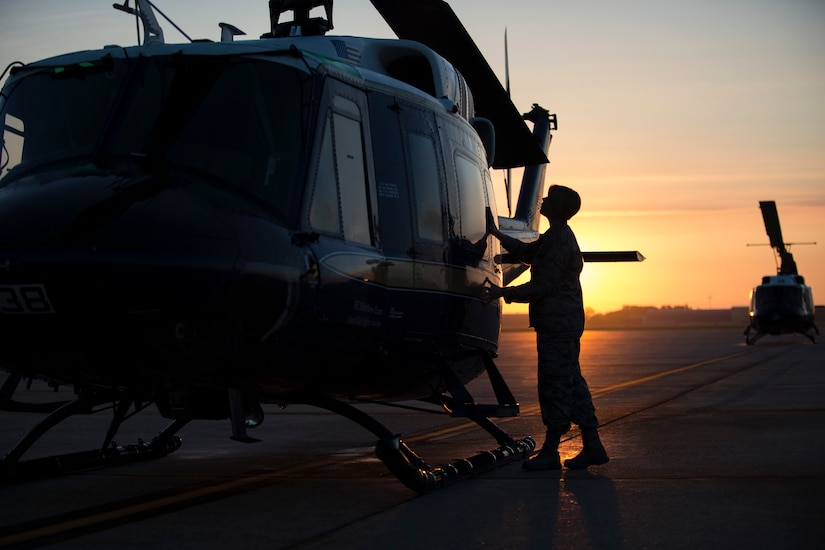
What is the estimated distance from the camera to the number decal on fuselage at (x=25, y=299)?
5.36 metres

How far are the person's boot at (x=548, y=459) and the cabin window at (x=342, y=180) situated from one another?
2.19m

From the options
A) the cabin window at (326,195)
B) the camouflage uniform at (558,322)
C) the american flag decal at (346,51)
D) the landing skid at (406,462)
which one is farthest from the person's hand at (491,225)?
the cabin window at (326,195)

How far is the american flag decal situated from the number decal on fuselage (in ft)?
11.5

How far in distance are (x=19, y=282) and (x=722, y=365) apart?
21857 millimetres

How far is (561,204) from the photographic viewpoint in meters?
8.23

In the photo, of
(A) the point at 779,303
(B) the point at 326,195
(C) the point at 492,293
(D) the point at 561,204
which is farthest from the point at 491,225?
(A) the point at 779,303

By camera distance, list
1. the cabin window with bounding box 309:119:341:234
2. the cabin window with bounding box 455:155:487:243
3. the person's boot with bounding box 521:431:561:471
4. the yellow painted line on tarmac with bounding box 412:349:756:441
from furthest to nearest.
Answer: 1. the yellow painted line on tarmac with bounding box 412:349:756:441
2. the cabin window with bounding box 455:155:487:243
3. the person's boot with bounding box 521:431:561:471
4. the cabin window with bounding box 309:119:341:234

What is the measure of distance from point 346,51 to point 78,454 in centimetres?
361

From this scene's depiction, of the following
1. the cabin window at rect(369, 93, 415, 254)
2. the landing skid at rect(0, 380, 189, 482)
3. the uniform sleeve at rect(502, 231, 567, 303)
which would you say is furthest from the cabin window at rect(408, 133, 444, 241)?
the landing skid at rect(0, 380, 189, 482)

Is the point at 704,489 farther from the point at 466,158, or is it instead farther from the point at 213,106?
the point at 213,106

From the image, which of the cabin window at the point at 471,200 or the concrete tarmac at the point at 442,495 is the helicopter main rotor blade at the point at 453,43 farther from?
the concrete tarmac at the point at 442,495

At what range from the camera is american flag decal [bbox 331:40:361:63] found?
8180 millimetres

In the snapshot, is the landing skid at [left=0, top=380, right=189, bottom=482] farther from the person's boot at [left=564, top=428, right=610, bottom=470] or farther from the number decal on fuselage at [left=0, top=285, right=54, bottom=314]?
the person's boot at [left=564, top=428, right=610, bottom=470]

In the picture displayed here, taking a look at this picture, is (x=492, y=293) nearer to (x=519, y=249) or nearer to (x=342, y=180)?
(x=519, y=249)
